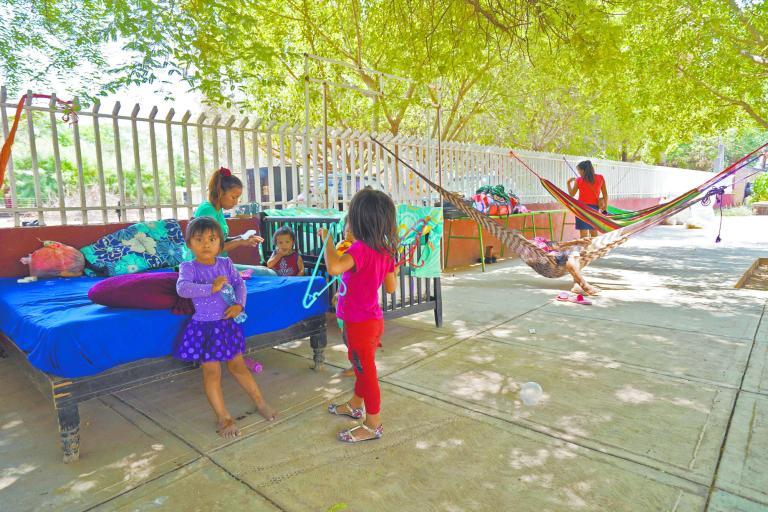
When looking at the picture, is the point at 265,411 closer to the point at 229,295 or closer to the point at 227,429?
the point at 227,429

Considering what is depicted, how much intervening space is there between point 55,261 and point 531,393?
3416 millimetres

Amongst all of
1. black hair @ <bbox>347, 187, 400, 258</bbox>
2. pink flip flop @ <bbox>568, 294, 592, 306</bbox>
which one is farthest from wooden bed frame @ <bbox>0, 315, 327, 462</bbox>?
pink flip flop @ <bbox>568, 294, 592, 306</bbox>

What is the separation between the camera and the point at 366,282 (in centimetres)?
231

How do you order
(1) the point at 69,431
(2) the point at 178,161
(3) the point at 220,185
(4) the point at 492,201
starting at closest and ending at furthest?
(1) the point at 69,431, (3) the point at 220,185, (2) the point at 178,161, (4) the point at 492,201

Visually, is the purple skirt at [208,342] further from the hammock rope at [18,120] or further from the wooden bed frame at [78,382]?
the hammock rope at [18,120]

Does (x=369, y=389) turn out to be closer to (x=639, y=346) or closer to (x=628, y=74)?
(x=639, y=346)

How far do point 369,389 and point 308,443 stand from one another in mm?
373

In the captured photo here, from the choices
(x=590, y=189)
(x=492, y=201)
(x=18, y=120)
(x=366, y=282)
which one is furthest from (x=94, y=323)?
(x=590, y=189)

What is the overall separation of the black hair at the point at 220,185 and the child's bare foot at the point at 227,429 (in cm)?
160

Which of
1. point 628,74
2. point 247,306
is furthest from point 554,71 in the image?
point 247,306

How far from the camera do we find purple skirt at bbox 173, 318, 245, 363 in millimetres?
2391

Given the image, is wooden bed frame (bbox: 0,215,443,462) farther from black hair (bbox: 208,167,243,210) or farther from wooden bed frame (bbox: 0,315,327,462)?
black hair (bbox: 208,167,243,210)

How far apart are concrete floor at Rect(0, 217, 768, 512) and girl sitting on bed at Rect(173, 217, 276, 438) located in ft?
0.71

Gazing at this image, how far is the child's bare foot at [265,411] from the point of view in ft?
8.18
